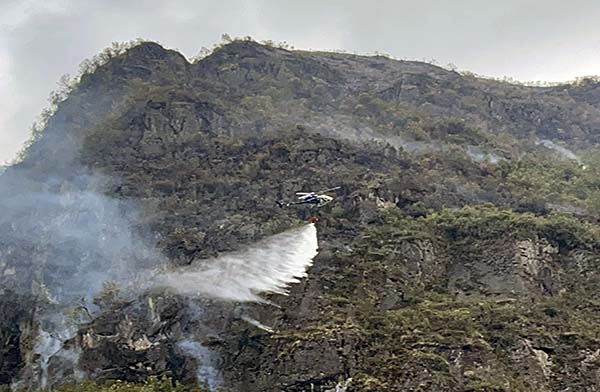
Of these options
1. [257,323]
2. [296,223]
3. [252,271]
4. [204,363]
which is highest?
[296,223]

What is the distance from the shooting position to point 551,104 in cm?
9512

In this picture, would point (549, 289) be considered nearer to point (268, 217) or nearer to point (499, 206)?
point (499, 206)

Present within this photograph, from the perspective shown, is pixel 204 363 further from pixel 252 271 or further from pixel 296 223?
pixel 296 223

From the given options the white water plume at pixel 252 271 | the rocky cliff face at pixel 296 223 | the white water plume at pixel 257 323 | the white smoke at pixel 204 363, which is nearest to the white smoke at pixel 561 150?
the rocky cliff face at pixel 296 223

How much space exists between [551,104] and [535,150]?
18.6 m

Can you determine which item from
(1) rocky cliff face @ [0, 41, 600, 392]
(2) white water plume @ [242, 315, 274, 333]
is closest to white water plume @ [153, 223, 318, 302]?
(1) rocky cliff face @ [0, 41, 600, 392]

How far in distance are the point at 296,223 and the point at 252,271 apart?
268 inches

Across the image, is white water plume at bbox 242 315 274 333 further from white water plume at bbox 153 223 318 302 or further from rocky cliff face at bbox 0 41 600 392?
white water plume at bbox 153 223 318 302

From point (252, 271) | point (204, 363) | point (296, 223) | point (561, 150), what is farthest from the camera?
point (561, 150)

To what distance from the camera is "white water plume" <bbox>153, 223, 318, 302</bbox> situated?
4422cm

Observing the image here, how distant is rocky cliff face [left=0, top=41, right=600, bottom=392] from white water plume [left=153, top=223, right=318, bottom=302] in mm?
977

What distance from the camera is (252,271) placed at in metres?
46.7

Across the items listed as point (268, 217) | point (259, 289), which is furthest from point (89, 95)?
point (259, 289)

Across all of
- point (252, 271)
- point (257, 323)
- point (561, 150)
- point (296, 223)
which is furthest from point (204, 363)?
point (561, 150)
